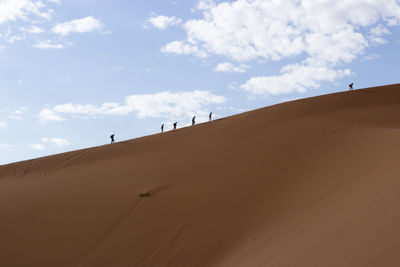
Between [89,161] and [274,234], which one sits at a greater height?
[89,161]

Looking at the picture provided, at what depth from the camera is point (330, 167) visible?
1087 cm

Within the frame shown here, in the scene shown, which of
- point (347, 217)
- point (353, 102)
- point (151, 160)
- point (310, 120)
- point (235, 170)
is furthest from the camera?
point (353, 102)

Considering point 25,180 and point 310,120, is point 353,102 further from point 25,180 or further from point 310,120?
point 25,180

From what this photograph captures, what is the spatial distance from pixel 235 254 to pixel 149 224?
2650mm

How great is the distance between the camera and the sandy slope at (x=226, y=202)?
23.3 ft

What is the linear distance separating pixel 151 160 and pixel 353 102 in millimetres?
9498

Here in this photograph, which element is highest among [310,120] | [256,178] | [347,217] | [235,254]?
[310,120]

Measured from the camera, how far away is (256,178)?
1124cm

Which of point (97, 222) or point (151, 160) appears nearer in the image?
point (97, 222)

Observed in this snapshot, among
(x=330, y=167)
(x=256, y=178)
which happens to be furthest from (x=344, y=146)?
(x=256, y=178)

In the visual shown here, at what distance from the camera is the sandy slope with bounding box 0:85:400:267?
279 inches

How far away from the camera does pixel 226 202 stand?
33.9 feet

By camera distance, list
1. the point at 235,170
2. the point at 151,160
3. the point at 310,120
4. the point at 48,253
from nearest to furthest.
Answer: the point at 48,253, the point at 235,170, the point at 151,160, the point at 310,120

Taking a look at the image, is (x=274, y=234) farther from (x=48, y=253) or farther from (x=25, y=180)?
(x=25, y=180)
